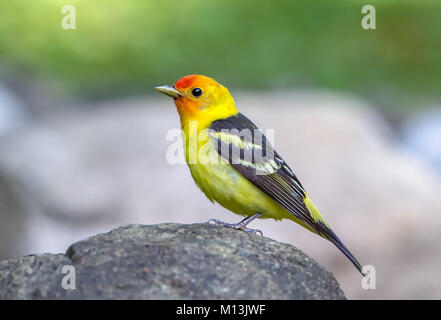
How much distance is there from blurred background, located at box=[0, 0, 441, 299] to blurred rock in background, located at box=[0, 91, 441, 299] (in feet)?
0.07

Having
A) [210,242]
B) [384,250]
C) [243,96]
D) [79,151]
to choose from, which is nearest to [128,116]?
[79,151]

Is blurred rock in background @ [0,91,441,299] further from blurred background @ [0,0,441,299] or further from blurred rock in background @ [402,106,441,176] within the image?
blurred rock in background @ [402,106,441,176]

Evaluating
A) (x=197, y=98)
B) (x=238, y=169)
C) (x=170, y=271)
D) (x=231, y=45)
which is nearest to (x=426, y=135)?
(x=231, y=45)

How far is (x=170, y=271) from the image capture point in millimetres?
3938

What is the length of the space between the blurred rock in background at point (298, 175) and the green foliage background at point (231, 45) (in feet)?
11.2

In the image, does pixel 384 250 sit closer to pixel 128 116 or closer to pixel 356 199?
pixel 356 199

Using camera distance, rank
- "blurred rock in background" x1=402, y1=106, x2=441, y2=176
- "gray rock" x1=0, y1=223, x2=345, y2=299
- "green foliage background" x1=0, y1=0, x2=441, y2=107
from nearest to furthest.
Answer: "gray rock" x1=0, y1=223, x2=345, y2=299, "blurred rock in background" x1=402, y1=106, x2=441, y2=176, "green foliage background" x1=0, y1=0, x2=441, y2=107

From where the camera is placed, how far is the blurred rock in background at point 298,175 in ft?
26.9

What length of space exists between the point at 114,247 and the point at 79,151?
549 centimetres

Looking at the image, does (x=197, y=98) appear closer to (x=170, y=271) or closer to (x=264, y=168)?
(x=264, y=168)

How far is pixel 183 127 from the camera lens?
562 centimetres

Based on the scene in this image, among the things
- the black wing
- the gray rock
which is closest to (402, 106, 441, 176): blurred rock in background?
the black wing

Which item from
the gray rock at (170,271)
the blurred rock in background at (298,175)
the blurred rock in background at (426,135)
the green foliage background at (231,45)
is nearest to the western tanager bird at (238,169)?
the gray rock at (170,271)

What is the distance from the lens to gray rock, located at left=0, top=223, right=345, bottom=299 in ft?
12.6
